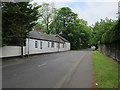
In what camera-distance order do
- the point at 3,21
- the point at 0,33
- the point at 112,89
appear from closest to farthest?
the point at 112,89, the point at 0,33, the point at 3,21

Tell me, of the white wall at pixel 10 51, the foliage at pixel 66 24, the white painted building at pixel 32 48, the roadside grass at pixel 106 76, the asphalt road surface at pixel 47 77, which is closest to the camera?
the roadside grass at pixel 106 76

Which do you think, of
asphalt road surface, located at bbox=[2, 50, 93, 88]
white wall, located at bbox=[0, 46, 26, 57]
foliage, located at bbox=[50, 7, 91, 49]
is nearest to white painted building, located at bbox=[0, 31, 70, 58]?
white wall, located at bbox=[0, 46, 26, 57]

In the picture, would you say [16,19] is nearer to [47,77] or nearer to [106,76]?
[47,77]

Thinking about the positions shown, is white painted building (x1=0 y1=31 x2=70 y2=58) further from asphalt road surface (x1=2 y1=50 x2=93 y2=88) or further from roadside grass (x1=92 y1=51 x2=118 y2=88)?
roadside grass (x1=92 y1=51 x2=118 y2=88)

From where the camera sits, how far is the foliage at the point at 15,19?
36.8 ft

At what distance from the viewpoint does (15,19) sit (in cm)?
1312

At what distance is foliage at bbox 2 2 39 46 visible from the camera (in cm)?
1122

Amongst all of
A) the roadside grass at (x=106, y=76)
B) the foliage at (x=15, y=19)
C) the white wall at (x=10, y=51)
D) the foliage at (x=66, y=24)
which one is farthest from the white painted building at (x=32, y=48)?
the foliage at (x=66, y=24)

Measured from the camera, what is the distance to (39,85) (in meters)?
5.18

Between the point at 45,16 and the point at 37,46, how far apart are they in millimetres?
28200

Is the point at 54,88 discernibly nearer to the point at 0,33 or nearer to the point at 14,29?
the point at 0,33

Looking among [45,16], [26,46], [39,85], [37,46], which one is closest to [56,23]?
[45,16]

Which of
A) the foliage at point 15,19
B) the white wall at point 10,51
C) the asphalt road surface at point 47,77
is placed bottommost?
the asphalt road surface at point 47,77

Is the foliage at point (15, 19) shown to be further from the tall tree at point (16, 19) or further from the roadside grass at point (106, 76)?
the roadside grass at point (106, 76)
